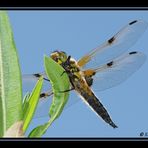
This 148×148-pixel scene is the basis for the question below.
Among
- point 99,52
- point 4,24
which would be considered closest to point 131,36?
point 99,52

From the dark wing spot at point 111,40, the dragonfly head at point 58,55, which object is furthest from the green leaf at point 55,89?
the dark wing spot at point 111,40

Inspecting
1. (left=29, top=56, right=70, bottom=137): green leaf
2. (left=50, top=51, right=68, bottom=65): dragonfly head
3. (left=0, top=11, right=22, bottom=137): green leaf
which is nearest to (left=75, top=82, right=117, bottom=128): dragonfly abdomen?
(left=29, top=56, right=70, bottom=137): green leaf

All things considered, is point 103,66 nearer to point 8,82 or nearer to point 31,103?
point 31,103

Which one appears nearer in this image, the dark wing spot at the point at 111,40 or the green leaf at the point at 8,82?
the green leaf at the point at 8,82

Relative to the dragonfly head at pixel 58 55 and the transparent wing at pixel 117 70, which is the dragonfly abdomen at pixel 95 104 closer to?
A: the transparent wing at pixel 117 70

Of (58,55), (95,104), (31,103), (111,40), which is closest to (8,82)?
(31,103)

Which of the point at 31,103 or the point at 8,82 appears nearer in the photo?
the point at 8,82
